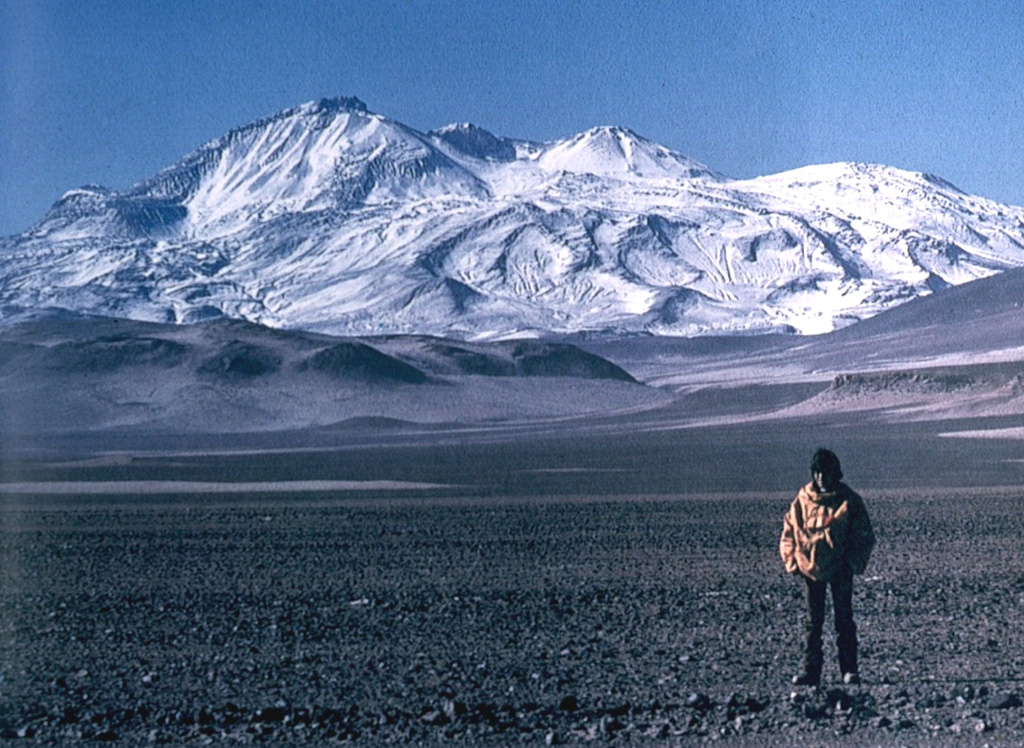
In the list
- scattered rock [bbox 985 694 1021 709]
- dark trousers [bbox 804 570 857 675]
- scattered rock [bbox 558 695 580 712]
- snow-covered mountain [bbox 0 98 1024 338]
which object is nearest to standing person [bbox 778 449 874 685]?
dark trousers [bbox 804 570 857 675]

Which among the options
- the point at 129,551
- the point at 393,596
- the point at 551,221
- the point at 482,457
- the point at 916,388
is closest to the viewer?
the point at 393,596

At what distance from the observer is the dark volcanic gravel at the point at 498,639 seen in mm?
8438

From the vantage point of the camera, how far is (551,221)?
18462 cm

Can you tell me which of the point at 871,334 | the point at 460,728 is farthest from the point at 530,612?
the point at 871,334

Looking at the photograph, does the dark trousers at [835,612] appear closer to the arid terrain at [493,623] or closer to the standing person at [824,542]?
the standing person at [824,542]

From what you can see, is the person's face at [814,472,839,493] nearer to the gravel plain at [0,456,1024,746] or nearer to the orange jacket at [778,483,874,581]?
the orange jacket at [778,483,874,581]

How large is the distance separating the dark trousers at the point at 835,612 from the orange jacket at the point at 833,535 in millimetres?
77

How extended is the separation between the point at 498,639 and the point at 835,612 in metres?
3.17

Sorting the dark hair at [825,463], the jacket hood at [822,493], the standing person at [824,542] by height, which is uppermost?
the dark hair at [825,463]

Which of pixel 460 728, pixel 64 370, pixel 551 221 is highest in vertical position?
pixel 551 221

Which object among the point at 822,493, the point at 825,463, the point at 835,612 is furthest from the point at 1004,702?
the point at 825,463

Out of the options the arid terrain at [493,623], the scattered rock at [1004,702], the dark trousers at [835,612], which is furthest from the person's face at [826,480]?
the scattered rock at [1004,702]

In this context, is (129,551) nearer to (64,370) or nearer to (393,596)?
(393,596)

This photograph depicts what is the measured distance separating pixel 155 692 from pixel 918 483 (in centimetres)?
2281
